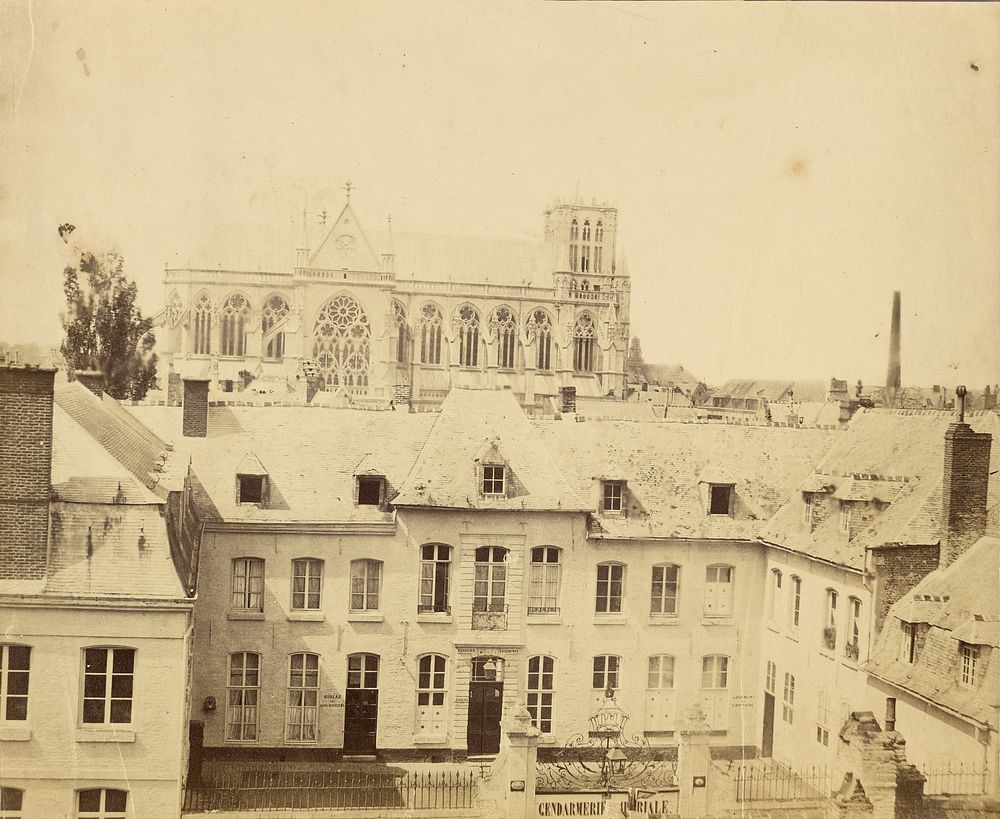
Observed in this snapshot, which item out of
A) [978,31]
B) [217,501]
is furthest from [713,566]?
[978,31]

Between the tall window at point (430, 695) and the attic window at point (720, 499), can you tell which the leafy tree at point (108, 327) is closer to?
the tall window at point (430, 695)

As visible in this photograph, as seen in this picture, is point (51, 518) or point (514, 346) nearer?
point (51, 518)

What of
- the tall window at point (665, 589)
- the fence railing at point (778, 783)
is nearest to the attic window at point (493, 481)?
the tall window at point (665, 589)

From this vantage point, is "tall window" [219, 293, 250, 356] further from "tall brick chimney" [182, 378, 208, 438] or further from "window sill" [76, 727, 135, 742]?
"window sill" [76, 727, 135, 742]

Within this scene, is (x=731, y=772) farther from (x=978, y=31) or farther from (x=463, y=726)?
(x=978, y=31)

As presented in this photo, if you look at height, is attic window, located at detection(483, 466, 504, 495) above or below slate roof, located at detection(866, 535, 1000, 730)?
above

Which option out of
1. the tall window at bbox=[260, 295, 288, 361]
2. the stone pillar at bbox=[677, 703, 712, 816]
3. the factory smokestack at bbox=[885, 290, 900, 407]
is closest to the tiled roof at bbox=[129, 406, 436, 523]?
the tall window at bbox=[260, 295, 288, 361]
